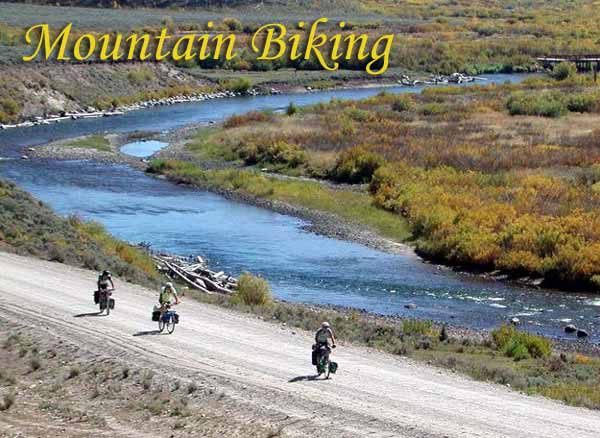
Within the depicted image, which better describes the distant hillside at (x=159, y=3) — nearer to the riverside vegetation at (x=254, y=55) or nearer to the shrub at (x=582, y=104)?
the riverside vegetation at (x=254, y=55)

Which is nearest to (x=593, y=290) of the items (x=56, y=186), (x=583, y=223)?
(x=583, y=223)

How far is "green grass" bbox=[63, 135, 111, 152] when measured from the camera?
75.1 meters

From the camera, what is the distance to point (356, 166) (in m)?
63.2

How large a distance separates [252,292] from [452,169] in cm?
2706

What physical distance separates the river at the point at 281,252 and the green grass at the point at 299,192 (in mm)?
1818

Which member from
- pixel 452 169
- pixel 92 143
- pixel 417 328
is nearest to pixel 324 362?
pixel 417 328

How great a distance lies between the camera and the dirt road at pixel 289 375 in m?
21.2

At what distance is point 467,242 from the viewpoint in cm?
4541

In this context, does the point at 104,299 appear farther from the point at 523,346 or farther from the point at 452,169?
the point at 452,169

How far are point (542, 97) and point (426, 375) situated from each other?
220 ft

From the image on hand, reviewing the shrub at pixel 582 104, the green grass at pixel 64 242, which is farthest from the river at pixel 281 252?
the shrub at pixel 582 104

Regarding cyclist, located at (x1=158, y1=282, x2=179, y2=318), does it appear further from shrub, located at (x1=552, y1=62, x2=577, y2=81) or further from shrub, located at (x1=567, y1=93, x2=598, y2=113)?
shrub, located at (x1=552, y1=62, x2=577, y2=81)

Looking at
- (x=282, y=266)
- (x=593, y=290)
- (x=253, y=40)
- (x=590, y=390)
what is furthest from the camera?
(x=253, y=40)

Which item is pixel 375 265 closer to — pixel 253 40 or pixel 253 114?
pixel 253 114
